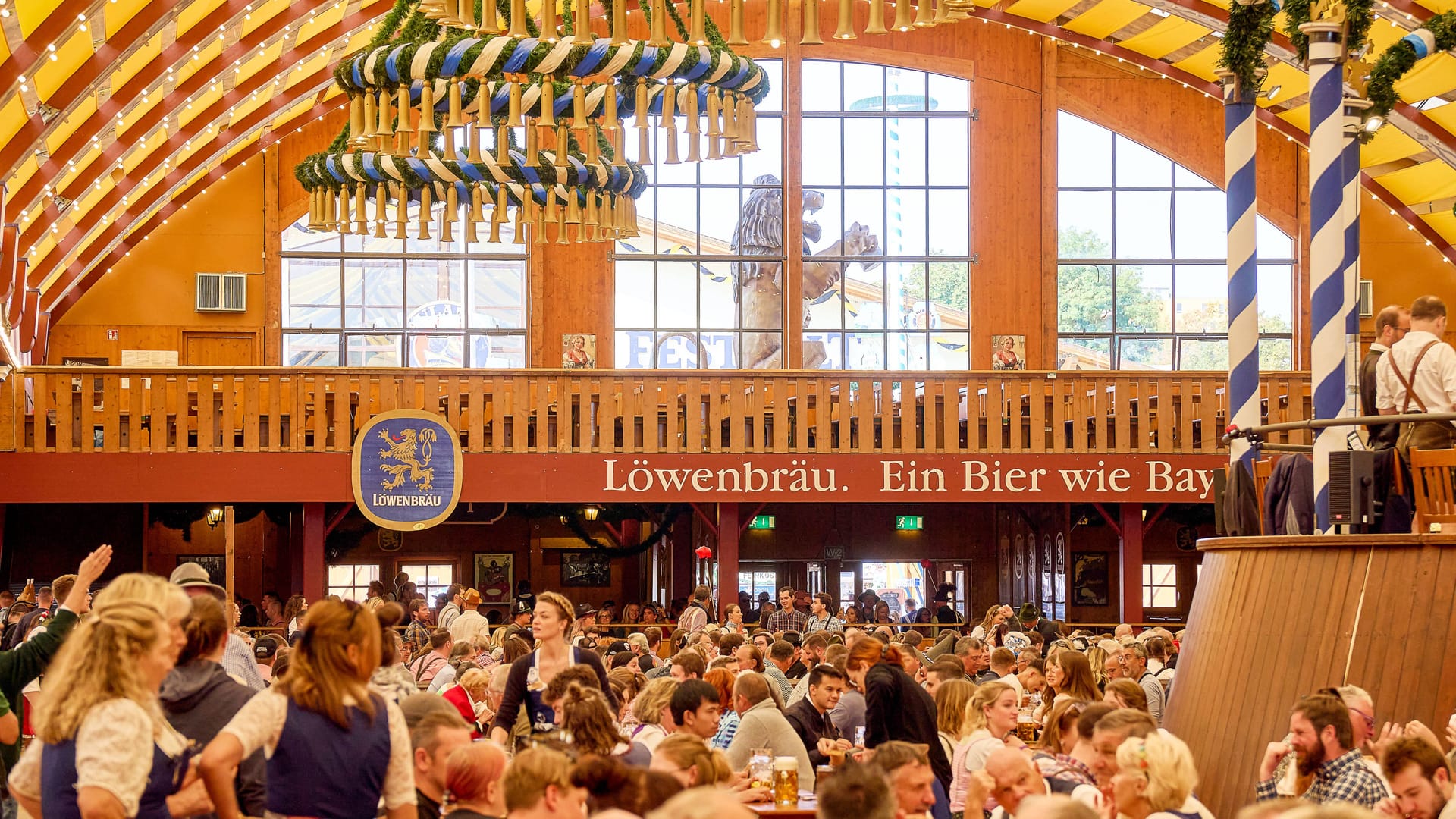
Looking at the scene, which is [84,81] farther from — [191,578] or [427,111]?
[191,578]

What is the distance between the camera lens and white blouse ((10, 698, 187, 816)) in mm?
3914

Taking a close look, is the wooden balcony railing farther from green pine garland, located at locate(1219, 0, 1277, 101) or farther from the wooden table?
the wooden table

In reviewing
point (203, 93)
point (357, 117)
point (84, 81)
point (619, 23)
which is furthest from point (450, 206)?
point (203, 93)

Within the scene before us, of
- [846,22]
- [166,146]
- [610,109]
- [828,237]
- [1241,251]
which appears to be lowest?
[1241,251]

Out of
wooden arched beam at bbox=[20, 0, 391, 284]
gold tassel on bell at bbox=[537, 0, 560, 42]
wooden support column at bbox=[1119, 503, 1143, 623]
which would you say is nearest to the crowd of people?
gold tassel on bell at bbox=[537, 0, 560, 42]

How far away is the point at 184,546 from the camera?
21766 millimetres

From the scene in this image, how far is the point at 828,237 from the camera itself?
2342 cm

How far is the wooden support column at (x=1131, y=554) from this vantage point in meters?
18.0

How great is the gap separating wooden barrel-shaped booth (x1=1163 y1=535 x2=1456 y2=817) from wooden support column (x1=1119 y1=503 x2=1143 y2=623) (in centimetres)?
892

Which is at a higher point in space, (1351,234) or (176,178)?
(176,178)

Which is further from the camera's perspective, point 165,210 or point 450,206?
point 165,210

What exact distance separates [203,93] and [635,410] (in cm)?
600

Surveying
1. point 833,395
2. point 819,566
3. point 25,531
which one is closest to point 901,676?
point 833,395

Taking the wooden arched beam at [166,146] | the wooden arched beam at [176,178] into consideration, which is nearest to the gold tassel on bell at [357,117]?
the wooden arched beam at [166,146]
